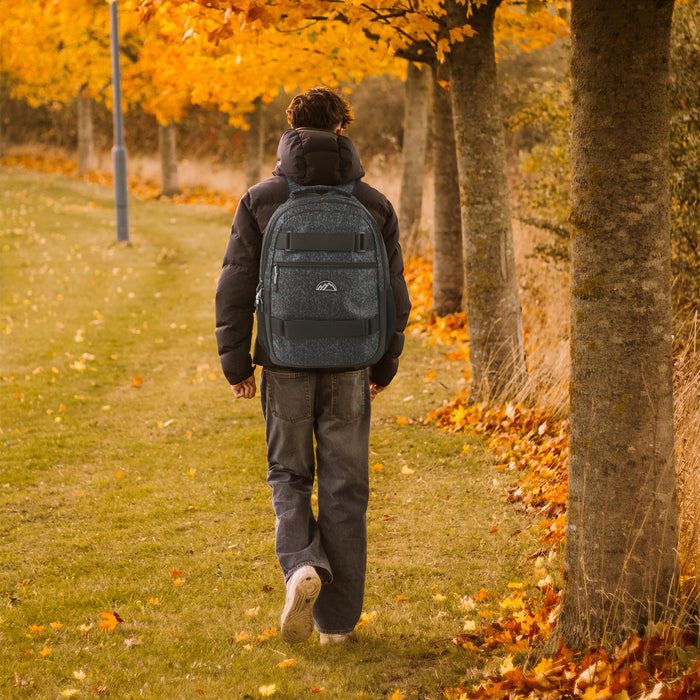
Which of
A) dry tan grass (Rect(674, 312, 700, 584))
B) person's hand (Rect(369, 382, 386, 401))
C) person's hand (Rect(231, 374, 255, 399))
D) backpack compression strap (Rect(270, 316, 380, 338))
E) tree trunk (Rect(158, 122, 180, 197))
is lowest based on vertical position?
dry tan grass (Rect(674, 312, 700, 584))

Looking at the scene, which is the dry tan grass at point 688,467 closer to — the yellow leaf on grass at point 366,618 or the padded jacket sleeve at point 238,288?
the yellow leaf on grass at point 366,618

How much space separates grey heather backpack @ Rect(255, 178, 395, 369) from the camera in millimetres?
2900

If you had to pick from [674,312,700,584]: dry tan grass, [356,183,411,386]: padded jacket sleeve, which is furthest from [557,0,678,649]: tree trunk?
[356,183,411,386]: padded jacket sleeve

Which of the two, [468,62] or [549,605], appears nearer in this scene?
[549,605]

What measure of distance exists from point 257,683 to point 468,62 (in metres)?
4.24

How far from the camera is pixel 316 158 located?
2.95 m

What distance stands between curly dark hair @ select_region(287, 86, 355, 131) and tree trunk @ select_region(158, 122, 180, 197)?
2114 cm

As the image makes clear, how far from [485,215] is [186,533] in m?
3.04

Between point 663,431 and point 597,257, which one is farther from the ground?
point 597,257

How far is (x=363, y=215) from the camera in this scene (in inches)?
116

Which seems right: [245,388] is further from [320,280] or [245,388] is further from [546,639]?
[546,639]

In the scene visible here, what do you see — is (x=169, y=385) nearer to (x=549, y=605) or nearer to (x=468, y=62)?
(x=468, y=62)

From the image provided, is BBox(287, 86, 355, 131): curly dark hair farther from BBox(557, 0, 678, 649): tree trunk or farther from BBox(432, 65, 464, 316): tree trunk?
BBox(432, 65, 464, 316): tree trunk

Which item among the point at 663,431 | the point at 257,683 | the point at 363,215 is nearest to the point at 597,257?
the point at 663,431
